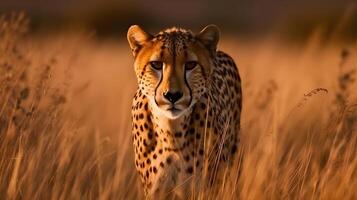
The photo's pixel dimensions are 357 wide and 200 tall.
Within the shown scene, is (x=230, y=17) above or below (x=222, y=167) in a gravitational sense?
above

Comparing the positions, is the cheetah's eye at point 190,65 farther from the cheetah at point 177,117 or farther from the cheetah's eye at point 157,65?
the cheetah's eye at point 157,65

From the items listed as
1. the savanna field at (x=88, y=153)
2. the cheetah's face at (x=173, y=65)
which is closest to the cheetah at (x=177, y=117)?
the cheetah's face at (x=173, y=65)

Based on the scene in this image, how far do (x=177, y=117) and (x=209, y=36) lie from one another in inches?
20.0

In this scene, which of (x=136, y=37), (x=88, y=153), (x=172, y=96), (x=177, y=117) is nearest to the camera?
(x=172, y=96)

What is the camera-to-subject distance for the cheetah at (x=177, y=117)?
154 inches

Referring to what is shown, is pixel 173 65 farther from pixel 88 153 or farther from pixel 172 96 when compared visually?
pixel 88 153

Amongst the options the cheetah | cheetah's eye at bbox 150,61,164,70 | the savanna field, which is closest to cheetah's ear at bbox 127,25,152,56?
the cheetah

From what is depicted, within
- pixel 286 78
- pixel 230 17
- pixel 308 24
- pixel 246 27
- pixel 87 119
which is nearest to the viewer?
pixel 87 119

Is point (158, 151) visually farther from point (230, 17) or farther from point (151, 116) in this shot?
point (230, 17)

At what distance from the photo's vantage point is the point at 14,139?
4.32 metres

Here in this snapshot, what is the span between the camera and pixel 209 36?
165 inches

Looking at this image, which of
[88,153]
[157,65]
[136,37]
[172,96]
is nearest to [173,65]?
[157,65]

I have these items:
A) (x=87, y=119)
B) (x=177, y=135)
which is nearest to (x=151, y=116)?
(x=177, y=135)

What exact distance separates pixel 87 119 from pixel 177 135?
260 cm
